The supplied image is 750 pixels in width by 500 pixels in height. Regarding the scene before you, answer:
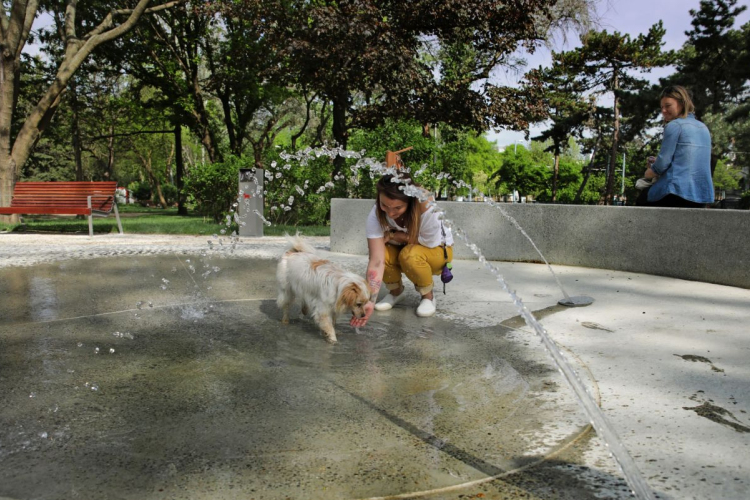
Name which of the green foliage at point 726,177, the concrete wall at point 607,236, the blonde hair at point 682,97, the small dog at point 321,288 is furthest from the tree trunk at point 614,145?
the green foliage at point 726,177

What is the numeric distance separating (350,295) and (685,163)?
4.63 meters

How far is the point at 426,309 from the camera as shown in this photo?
18.1ft

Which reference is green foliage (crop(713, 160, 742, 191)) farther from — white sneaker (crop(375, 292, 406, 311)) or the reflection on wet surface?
the reflection on wet surface

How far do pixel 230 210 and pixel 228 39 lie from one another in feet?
40.1

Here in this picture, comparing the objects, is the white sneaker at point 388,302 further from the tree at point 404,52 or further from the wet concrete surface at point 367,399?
the tree at point 404,52

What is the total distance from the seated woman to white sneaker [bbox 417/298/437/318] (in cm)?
329

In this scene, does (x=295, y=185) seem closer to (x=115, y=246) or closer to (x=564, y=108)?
(x=115, y=246)

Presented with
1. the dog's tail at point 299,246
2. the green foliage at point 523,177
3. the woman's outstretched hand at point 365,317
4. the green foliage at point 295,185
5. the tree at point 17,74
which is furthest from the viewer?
the green foliage at point 523,177

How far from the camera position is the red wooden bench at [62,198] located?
→ 43.9 ft

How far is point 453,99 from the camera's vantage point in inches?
614

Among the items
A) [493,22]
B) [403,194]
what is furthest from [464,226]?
[493,22]

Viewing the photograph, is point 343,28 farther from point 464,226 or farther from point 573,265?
point 573,265

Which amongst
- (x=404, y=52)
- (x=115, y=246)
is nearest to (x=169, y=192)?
(x=404, y=52)

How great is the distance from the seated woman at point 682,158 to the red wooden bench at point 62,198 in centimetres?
1128
